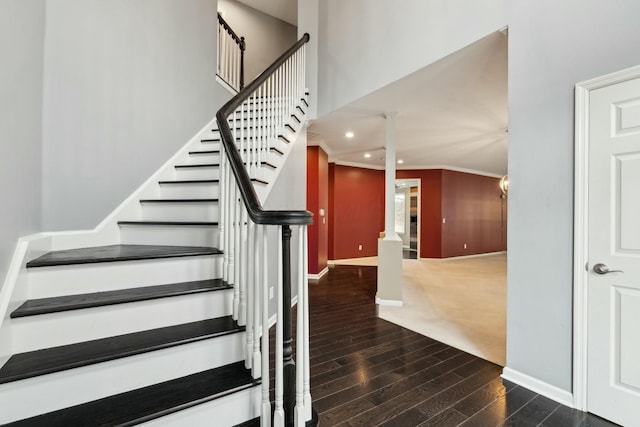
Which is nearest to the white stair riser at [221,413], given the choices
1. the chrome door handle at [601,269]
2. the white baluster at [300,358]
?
the white baluster at [300,358]

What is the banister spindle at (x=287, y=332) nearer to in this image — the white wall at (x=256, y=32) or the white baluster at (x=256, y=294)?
the white baluster at (x=256, y=294)

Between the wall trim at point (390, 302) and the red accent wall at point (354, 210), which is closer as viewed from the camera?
the wall trim at point (390, 302)

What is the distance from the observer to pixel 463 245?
8094 mm

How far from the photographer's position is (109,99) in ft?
7.42

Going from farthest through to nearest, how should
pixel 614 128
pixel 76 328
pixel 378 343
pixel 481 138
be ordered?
pixel 481 138
pixel 378 343
pixel 614 128
pixel 76 328

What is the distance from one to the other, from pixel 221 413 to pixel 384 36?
139 inches

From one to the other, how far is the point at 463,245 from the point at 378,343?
6521 millimetres

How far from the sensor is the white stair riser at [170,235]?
2066 millimetres

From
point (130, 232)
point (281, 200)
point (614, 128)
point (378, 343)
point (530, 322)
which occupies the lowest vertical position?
point (378, 343)

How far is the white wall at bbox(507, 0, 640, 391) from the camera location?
1.71 meters

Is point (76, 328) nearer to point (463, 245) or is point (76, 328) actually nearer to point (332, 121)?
point (332, 121)

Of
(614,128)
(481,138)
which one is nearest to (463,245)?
(481,138)

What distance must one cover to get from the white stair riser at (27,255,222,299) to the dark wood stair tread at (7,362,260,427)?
1.93 feet

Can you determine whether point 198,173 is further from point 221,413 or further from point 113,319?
point 221,413
